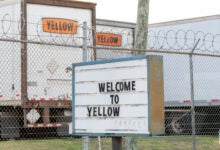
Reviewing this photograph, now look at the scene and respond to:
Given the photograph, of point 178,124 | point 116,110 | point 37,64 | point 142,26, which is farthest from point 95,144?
point 116,110

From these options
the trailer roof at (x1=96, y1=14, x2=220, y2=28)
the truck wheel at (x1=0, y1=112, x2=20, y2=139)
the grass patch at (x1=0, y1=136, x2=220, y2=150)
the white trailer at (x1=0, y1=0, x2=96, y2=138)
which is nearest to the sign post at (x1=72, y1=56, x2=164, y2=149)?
the grass patch at (x1=0, y1=136, x2=220, y2=150)

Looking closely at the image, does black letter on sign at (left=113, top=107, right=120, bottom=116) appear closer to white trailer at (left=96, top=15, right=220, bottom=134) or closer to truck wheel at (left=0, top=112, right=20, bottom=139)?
truck wheel at (left=0, top=112, right=20, bottom=139)

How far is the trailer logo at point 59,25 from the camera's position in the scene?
18.1 meters

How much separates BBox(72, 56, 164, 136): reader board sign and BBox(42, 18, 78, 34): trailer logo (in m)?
9.63

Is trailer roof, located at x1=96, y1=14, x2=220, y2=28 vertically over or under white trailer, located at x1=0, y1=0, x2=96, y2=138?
over

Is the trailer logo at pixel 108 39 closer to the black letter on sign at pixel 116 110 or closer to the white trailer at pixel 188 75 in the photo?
the white trailer at pixel 188 75

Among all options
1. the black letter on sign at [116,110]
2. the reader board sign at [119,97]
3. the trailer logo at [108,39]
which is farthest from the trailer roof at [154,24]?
the black letter on sign at [116,110]

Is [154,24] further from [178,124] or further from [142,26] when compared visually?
[142,26]

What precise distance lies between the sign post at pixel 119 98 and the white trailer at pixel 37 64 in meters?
9.01

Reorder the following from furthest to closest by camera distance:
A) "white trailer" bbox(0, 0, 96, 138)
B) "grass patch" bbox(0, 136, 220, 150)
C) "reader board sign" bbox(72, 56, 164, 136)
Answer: "white trailer" bbox(0, 0, 96, 138)
"grass patch" bbox(0, 136, 220, 150)
"reader board sign" bbox(72, 56, 164, 136)

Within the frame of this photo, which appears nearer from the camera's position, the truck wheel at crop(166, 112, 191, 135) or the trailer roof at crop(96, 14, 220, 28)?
the trailer roof at crop(96, 14, 220, 28)

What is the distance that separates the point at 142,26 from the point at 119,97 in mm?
5016

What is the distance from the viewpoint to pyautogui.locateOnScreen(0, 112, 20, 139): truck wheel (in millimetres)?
18109

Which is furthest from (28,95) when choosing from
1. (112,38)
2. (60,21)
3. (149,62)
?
(149,62)
